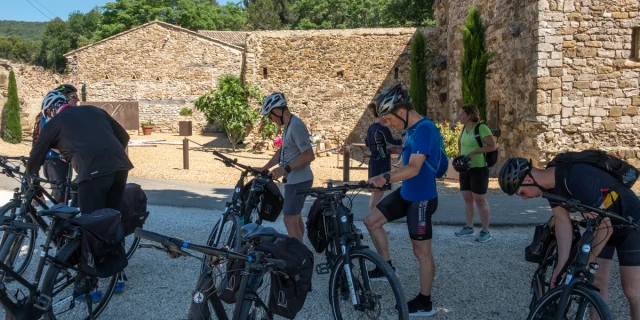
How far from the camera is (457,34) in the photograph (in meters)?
16.4

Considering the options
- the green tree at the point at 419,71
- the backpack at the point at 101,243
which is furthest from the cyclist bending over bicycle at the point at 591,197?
the green tree at the point at 419,71

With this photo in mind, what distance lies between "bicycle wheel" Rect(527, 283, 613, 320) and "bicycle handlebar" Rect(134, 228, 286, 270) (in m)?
1.58

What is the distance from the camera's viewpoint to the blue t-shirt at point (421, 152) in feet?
13.9

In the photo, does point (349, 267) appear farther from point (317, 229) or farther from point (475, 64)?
point (475, 64)

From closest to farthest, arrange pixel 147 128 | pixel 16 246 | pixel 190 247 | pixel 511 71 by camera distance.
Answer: pixel 190 247 < pixel 16 246 < pixel 511 71 < pixel 147 128

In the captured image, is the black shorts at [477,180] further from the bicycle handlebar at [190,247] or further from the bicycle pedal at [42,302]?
the bicycle pedal at [42,302]

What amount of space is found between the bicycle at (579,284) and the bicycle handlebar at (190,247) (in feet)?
5.21

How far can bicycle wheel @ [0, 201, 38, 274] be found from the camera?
14.6 feet

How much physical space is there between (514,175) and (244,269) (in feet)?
5.77

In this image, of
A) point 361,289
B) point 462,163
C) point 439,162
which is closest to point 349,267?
point 361,289

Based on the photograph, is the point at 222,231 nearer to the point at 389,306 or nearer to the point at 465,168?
the point at 389,306

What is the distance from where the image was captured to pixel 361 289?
3.83 meters

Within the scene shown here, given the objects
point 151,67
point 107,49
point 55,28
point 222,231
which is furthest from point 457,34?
point 55,28

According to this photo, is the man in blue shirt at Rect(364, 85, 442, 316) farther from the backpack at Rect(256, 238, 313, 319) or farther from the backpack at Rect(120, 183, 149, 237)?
the backpack at Rect(120, 183, 149, 237)
